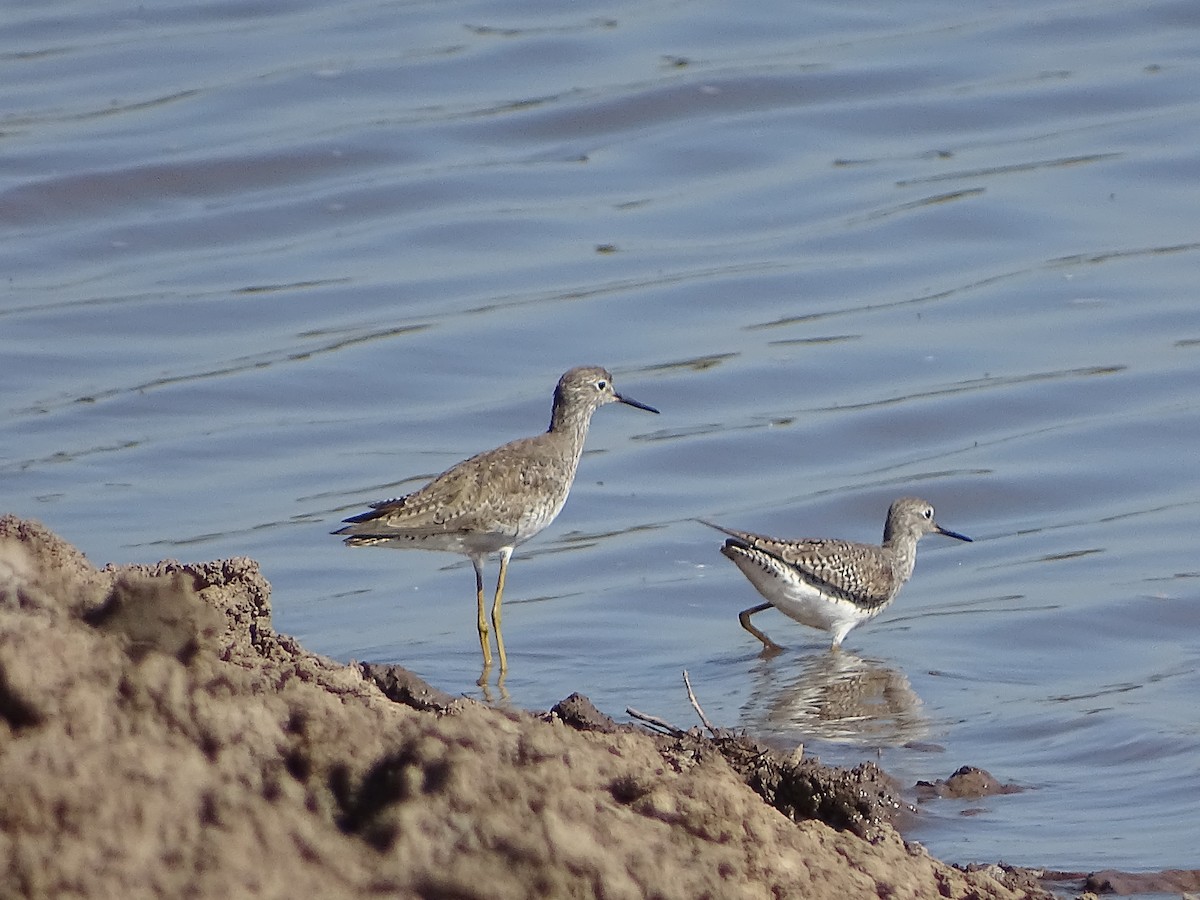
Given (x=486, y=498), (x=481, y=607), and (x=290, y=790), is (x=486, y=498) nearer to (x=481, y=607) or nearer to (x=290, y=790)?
(x=481, y=607)

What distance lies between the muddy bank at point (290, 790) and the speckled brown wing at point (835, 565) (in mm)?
5823

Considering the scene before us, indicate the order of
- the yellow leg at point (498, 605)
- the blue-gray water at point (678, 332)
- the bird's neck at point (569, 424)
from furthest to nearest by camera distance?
the bird's neck at point (569, 424), the blue-gray water at point (678, 332), the yellow leg at point (498, 605)

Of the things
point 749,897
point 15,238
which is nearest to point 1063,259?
point 15,238

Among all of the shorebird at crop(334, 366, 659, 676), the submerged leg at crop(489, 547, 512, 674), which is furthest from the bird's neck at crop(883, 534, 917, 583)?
the submerged leg at crop(489, 547, 512, 674)

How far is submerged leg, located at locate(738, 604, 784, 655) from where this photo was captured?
888 cm

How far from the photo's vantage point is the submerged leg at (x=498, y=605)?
26.0 ft

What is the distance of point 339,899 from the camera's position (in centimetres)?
237

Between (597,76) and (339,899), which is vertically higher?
(597,76)

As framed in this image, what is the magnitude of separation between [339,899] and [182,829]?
0.68ft

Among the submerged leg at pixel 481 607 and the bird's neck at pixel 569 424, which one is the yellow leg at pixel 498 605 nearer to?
the submerged leg at pixel 481 607

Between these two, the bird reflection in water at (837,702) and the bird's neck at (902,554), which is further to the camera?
the bird's neck at (902,554)

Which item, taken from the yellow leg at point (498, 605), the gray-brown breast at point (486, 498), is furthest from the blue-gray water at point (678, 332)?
the gray-brown breast at point (486, 498)

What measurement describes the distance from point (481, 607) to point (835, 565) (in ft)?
5.39

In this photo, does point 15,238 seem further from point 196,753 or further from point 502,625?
point 196,753
